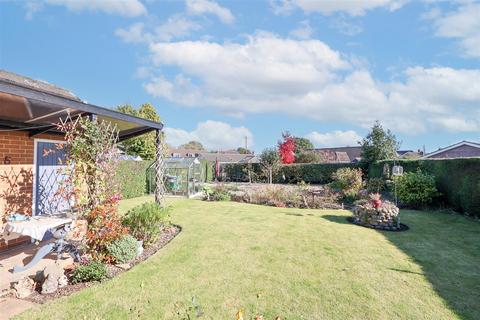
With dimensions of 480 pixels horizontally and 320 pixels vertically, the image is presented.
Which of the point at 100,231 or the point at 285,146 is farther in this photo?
the point at 285,146

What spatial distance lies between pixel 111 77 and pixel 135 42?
6.24m

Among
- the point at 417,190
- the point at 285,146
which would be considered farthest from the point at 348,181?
the point at 285,146

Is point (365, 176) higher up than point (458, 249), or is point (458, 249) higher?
point (365, 176)

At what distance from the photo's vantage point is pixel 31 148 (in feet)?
24.0

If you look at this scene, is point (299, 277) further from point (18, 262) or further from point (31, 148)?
point (31, 148)

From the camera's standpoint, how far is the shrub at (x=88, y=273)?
185 inches

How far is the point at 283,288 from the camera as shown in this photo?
459cm

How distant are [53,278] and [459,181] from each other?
44.1 ft

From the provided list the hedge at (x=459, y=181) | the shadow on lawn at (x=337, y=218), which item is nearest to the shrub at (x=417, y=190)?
the hedge at (x=459, y=181)

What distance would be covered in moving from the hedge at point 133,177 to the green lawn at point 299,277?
8.70 metres

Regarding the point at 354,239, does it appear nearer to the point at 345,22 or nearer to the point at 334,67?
the point at 345,22

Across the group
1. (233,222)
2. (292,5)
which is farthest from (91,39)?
(233,222)

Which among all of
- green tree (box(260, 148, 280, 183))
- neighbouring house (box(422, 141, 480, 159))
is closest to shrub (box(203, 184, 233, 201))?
green tree (box(260, 148, 280, 183))

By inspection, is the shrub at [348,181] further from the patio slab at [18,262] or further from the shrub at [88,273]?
the patio slab at [18,262]
